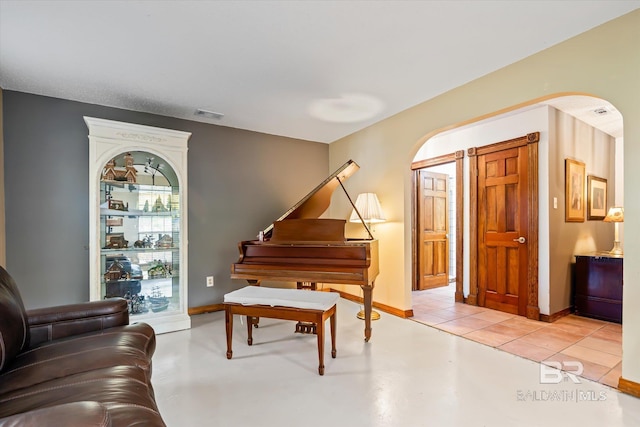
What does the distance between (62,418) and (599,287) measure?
4702 millimetres

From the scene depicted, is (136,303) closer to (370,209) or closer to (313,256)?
(313,256)

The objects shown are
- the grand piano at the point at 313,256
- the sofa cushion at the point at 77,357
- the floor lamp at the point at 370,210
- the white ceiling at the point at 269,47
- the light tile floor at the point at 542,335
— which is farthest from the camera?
the floor lamp at the point at 370,210

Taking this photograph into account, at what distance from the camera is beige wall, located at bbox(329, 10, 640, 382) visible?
187 centimetres

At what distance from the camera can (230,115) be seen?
354 centimetres

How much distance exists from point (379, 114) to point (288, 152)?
149cm

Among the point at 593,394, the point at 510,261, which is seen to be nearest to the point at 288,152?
the point at 510,261

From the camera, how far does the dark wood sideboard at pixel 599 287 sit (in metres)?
3.27

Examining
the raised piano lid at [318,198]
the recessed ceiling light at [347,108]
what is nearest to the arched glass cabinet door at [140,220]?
the raised piano lid at [318,198]

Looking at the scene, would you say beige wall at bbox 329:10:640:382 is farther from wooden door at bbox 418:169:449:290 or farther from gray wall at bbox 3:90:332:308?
gray wall at bbox 3:90:332:308

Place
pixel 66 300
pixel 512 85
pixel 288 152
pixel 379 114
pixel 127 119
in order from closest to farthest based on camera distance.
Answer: pixel 512 85
pixel 66 300
pixel 127 119
pixel 379 114
pixel 288 152

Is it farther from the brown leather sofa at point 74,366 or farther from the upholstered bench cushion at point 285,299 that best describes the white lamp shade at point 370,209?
the brown leather sofa at point 74,366

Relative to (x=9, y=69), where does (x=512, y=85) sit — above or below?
below

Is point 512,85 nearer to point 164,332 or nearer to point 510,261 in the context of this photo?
point 510,261

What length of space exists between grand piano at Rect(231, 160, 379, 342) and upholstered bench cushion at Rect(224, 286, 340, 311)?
22 cm
